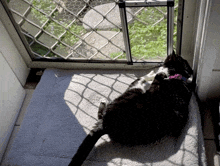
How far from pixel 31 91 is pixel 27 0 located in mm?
826

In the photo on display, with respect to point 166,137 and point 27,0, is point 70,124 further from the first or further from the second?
point 27,0

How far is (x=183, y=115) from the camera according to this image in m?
1.73

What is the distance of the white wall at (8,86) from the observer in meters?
1.99

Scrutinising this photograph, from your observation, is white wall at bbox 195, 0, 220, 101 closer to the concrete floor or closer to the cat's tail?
the concrete floor

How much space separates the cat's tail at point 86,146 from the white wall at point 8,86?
724 mm

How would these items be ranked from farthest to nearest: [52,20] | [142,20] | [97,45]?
[97,45], [52,20], [142,20]

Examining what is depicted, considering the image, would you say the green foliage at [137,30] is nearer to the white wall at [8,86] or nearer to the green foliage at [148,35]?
the green foliage at [148,35]

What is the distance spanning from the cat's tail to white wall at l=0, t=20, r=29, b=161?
0.72 metres

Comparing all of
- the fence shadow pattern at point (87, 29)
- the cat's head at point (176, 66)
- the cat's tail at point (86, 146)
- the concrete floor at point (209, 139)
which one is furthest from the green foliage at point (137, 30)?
the cat's tail at point (86, 146)

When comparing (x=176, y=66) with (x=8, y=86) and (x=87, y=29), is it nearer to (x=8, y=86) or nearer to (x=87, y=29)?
(x=87, y=29)

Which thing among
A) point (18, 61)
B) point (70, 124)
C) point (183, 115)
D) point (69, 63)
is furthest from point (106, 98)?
point (18, 61)

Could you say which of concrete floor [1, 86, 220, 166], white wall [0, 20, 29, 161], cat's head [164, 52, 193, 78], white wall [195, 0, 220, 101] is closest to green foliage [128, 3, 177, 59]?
cat's head [164, 52, 193, 78]

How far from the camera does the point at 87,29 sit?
6.84ft

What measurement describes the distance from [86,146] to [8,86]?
2.95ft
